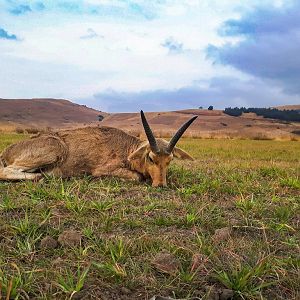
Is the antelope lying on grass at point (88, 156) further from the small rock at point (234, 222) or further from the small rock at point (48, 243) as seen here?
the small rock at point (48, 243)

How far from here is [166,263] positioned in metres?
3.79

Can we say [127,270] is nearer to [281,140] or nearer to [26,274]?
[26,274]

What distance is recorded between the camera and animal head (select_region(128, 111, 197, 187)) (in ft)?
26.0

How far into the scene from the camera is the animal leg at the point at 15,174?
787cm

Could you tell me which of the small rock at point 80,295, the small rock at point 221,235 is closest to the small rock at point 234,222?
the small rock at point 221,235

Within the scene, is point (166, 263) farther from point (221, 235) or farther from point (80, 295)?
point (221, 235)

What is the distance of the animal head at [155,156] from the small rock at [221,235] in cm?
302

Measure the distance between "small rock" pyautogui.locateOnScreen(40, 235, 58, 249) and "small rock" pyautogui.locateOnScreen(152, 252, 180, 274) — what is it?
1.01 metres

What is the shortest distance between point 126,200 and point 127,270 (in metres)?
2.41

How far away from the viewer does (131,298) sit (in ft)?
10.9

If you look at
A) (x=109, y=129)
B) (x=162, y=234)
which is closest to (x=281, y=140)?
(x=109, y=129)

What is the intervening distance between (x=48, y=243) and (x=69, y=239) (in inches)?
8.0

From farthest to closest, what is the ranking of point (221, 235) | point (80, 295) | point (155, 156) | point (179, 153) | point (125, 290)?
point (179, 153), point (155, 156), point (221, 235), point (125, 290), point (80, 295)

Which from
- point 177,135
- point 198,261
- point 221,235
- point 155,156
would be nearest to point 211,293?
point 198,261
